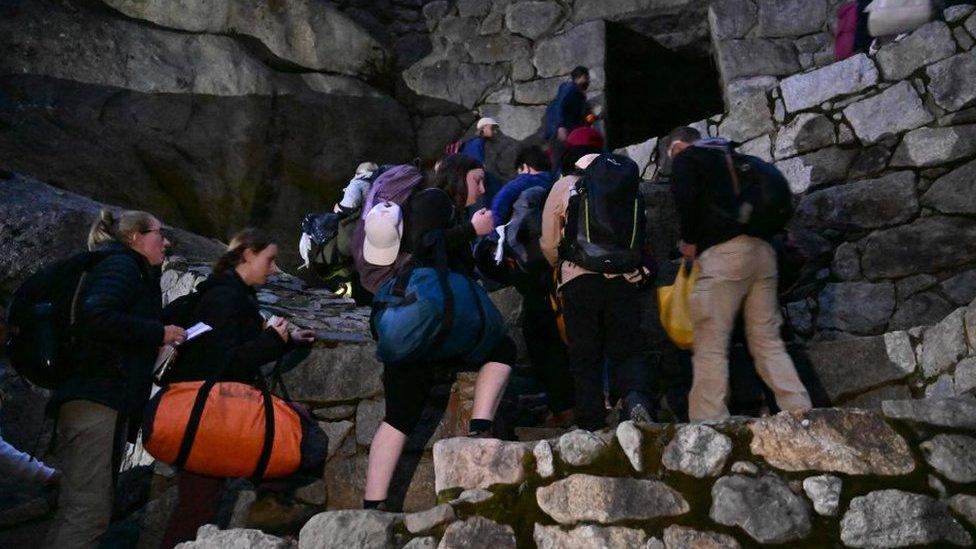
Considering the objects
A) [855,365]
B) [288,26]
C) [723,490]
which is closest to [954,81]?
[855,365]

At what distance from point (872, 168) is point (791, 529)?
4.43m

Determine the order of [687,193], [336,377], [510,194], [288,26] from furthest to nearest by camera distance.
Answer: [288,26], [510,194], [336,377], [687,193]

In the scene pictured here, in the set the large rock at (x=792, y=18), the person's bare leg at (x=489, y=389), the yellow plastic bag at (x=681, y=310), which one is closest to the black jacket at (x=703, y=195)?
the yellow plastic bag at (x=681, y=310)

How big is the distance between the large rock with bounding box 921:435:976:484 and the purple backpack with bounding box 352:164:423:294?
2.05 m

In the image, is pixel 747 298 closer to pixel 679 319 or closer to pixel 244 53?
pixel 679 319

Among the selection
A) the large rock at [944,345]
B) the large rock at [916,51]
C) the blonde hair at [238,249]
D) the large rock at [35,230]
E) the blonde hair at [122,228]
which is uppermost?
the large rock at [916,51]

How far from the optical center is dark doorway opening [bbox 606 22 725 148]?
9.79 m

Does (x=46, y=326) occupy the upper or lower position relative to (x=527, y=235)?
lower

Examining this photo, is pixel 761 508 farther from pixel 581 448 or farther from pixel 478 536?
pixel 478 536

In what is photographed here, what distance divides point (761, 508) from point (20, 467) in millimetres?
3183

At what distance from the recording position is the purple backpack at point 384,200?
12.1 feet

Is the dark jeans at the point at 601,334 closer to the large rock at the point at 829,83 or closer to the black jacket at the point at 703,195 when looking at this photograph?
the black jacket at the point at 703,195

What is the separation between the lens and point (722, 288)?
326 cm

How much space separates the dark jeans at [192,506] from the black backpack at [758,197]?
225 centimetres
